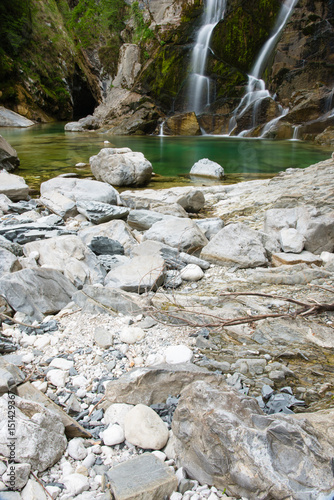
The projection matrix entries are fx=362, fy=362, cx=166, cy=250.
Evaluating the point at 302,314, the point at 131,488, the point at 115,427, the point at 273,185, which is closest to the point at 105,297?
the point at 115,427

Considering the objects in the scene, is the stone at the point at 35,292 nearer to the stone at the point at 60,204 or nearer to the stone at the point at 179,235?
the stone at the point at 179,235

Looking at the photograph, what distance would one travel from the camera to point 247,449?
135 cm

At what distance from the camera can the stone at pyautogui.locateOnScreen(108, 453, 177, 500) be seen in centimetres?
131

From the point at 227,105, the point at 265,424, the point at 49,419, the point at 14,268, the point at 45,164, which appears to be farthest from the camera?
the point at 227,105

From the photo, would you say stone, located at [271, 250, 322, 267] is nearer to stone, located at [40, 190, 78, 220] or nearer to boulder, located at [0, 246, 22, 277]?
boulder, located at [0, 246, 22, 277]

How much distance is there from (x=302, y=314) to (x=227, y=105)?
20.8m

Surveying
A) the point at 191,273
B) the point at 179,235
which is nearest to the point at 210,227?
the point at 179,235

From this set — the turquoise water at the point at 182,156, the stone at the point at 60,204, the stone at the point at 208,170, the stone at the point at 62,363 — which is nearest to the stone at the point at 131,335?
the stone at the point at 62,363

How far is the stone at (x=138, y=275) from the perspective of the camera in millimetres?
3170

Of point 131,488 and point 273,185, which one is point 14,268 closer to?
point 131,488

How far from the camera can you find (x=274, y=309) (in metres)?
2.84

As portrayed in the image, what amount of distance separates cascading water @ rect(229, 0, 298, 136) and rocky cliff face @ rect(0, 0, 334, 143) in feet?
0.66

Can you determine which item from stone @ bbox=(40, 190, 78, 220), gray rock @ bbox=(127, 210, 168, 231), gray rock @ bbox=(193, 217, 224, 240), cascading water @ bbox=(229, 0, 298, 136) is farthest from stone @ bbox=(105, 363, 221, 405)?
cascading water @ bbox=(229, 0, 298, 136)

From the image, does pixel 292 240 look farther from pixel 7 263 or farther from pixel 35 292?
pixel 7 263
